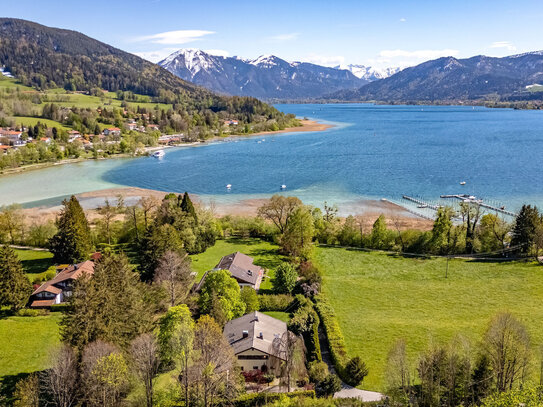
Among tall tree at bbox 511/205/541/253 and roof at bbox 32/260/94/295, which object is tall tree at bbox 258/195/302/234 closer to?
roof at bbox 32/260/94/295

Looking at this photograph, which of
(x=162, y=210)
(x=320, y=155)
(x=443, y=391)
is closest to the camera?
(x=443, y=391)

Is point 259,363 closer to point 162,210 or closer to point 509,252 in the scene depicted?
point 162,210

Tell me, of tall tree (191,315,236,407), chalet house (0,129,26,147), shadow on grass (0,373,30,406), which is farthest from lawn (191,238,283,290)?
chalet house (0,129,26,147)

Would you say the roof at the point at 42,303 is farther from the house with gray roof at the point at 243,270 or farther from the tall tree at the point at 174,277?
the house with gray roof at the point at 243,270

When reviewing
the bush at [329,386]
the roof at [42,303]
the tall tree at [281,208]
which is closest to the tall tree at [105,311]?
the roof at [42,303]

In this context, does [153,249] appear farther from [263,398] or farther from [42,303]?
[263,398]

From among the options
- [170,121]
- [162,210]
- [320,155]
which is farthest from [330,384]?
[170,121]
